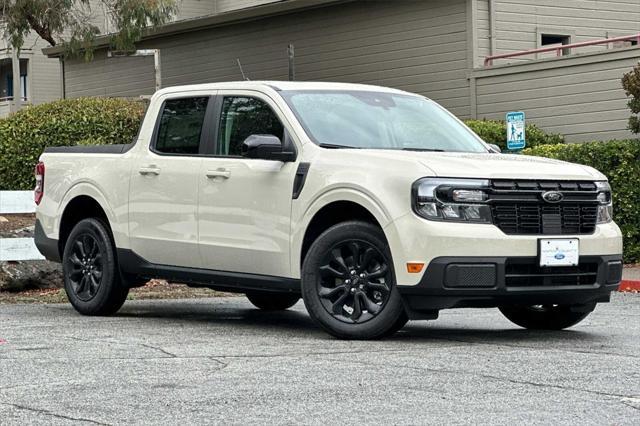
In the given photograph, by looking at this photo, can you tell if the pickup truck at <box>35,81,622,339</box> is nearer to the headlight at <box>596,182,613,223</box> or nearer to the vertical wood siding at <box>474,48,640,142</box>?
the headlight at <box>596,182,613,223</box>

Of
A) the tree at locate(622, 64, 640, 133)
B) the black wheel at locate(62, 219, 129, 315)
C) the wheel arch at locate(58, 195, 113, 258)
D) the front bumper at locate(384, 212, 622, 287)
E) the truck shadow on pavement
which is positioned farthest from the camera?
the tree at locate(622, 64, 640, 133)

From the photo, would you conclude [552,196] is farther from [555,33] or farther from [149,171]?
[555,33]

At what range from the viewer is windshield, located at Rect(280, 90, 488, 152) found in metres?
9.70

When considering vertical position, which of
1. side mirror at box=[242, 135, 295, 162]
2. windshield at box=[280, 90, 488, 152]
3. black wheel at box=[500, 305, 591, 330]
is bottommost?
black wheel at box=[500, 305, 591, 330]

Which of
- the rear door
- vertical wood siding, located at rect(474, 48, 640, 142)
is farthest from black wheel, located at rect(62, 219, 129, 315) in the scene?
vertical wood siding, located at rect(474, 48, 640, 142)

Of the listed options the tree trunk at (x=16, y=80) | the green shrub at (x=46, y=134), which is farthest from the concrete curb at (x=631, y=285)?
the tree trunk at (x=16, y=80)

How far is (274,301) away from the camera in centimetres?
1194

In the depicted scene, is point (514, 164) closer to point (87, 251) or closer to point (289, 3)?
point (87, 251)

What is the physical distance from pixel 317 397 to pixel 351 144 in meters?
3.27

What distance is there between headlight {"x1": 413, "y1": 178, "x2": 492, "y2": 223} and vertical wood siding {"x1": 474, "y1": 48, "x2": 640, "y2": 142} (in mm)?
13088

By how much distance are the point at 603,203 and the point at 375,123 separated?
1774 mm

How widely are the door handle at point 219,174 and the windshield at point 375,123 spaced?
0.70 m

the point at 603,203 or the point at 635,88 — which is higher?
the point at 635,88

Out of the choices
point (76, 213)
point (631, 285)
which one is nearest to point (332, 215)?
point (76, 213)
